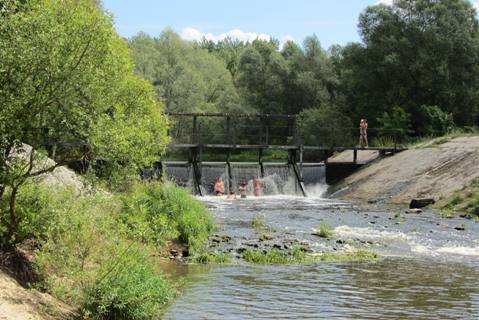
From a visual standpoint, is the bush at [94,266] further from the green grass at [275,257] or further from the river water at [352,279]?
the green grass at [275,257]

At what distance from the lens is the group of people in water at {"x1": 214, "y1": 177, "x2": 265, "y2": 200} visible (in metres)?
37.5

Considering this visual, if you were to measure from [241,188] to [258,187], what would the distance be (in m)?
1.78

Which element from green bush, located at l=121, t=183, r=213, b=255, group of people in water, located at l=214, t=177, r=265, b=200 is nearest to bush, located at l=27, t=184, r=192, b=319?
green bush, located at l=121, t=183, r=213, b=255

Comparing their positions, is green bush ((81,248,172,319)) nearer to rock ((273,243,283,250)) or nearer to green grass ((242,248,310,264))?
green grass ((242,248,310,264))

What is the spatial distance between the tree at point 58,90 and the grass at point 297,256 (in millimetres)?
6266

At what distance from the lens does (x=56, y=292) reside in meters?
10.2

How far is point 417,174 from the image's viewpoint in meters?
36.6

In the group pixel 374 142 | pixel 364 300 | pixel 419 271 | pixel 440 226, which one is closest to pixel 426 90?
pixel 374 142

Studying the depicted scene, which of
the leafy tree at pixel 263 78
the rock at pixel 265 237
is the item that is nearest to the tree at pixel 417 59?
the leafy tree at pixel 263 78

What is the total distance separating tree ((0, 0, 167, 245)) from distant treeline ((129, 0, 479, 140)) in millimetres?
37256

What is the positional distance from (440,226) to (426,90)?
2985 cm

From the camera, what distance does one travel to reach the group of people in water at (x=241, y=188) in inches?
1476

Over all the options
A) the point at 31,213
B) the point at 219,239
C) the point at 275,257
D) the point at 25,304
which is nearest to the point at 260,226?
the point at 219,239

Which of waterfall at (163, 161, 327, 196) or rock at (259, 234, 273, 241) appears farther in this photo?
waterfall at (163, 161, 327, 196)
